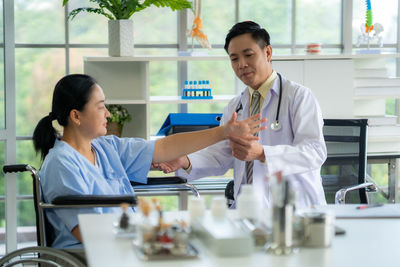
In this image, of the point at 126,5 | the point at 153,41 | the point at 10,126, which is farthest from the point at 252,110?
the point at 10,126

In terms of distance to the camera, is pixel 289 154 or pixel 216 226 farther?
pixel 289 154

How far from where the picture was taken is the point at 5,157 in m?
4.49

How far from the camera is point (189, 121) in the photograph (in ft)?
12.7

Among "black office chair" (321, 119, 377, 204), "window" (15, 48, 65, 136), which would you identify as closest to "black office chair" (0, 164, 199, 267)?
"black office chair" (321, 119, 377, 204)

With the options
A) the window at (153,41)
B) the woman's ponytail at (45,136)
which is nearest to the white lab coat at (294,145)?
the woman's ponytail at (45,136)

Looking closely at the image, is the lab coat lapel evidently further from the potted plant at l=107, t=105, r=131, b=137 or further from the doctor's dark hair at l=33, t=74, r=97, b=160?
the potted plant at l=107, t=105, r=131, b=137

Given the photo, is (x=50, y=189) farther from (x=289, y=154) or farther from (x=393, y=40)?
(x=393, y=40)

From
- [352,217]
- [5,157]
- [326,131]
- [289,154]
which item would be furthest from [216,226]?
[5,157]

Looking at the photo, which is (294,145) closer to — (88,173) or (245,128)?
(245,128)

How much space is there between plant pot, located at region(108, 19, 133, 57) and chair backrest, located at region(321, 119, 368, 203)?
1.30 metres

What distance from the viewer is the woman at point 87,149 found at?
2.39 meters

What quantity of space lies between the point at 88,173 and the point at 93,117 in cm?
23

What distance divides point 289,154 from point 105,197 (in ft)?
2.77

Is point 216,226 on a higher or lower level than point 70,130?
lower
